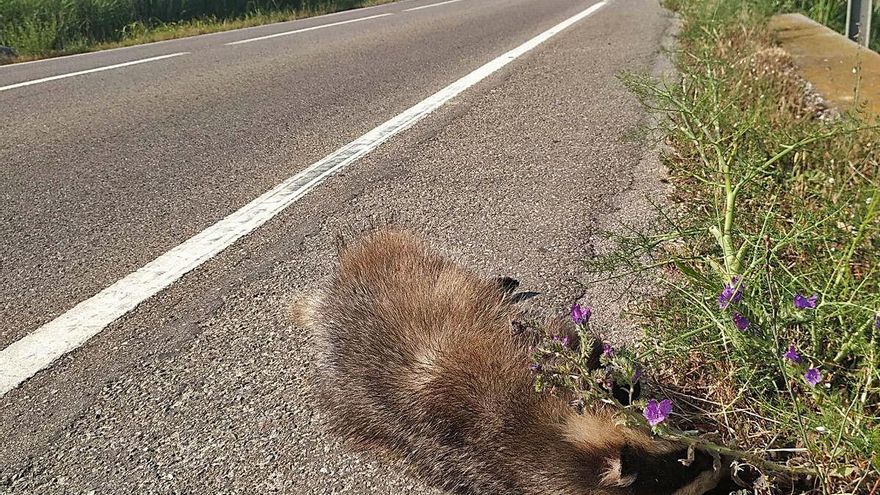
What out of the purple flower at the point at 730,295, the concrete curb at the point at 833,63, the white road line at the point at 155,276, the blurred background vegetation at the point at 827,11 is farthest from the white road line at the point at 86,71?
the purple flower at the point at 730,295

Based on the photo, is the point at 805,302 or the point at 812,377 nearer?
the point at 812,377

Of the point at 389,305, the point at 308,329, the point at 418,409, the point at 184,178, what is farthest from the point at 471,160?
the point at 418,409

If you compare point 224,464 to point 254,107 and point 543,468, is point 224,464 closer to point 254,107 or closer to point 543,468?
point 543,468

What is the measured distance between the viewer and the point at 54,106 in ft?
26.2

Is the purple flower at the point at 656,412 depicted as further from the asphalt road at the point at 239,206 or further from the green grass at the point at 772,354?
the asphalt road at the point at 239,206

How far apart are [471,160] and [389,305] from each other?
2871 millimetres

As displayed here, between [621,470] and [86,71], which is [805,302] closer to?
[621,470]

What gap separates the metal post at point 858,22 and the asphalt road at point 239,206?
1.97 metres

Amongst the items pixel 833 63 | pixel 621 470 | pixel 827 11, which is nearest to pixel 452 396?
pixel 621 470

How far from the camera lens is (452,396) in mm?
2211

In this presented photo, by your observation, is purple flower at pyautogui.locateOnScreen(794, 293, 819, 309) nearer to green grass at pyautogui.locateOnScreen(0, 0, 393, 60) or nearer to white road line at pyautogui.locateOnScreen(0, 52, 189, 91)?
white road line at pyautogui.locateOnScreen(0, 52, 189, 91)

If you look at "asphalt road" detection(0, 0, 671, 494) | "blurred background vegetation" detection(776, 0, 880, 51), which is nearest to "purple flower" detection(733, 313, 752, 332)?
"asphalt road" detection(0, 0, 671, 494)

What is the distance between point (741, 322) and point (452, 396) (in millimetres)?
754

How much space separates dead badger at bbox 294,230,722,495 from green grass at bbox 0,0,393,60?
A: 38.5 feet
